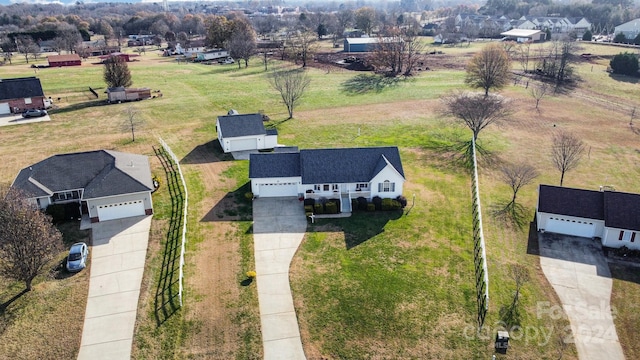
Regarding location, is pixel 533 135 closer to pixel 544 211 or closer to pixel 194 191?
pixel 544 211

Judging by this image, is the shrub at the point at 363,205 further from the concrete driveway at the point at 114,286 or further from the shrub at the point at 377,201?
the concrete driveway at the point at 114,286

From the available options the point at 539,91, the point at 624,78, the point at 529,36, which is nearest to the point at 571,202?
the point at 539,91

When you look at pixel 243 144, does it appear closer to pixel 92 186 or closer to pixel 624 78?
pixel 92 186

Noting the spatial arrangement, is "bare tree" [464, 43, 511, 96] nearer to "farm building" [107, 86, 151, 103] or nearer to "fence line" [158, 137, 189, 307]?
"fence line" [158, 137, 189, 307]

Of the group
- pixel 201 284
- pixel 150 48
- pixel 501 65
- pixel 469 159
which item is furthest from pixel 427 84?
pixel 150 48

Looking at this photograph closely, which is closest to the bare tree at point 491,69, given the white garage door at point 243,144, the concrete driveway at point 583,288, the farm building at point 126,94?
the white garage door at point 243,144
